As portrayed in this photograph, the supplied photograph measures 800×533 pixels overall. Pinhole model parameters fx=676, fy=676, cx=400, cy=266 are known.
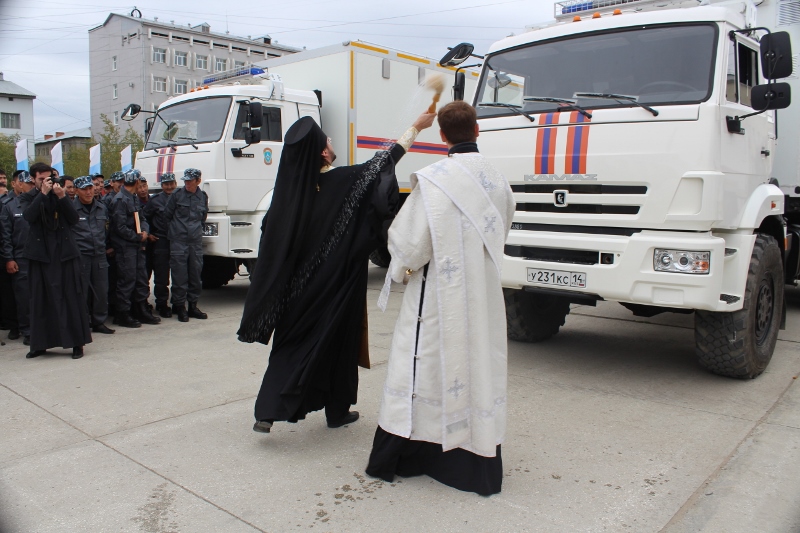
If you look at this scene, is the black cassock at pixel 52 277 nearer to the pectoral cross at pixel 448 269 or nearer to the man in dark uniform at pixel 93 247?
the man in dark uniform at pixel 93 247

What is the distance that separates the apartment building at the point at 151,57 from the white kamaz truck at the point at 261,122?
54541 mm

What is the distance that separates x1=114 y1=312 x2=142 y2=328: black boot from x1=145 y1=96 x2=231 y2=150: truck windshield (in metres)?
2.42

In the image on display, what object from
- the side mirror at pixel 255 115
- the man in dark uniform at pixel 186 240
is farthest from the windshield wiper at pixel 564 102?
the man in dark uniform at pixel 186 240

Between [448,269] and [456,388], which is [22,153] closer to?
[448,269]

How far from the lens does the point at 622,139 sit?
4.89m

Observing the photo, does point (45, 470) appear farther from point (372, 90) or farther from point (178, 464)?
point (372, 90)

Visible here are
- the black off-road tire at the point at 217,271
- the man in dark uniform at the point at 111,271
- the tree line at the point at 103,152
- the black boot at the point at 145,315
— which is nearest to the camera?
the man in dark uniform at the point at 111,271

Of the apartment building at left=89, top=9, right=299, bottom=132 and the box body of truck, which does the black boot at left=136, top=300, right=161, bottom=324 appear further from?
the apartment building at left=89, top=9, right=299, bottom=132

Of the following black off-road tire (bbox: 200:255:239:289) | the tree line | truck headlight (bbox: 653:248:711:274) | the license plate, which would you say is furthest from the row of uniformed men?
the tree line

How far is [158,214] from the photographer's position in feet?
26.5

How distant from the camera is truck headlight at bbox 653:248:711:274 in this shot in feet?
15.1

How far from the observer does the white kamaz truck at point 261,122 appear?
8469 mm

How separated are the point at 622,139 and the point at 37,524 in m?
4.27

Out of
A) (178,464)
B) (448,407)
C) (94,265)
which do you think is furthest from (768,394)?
(94,265)
